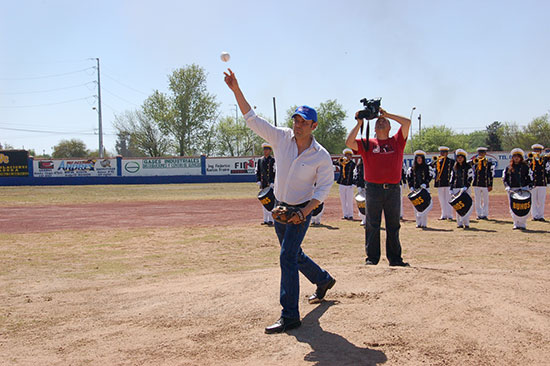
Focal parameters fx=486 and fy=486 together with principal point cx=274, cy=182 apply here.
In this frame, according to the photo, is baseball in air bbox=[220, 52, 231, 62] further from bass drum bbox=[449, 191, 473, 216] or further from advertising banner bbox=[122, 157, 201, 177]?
advertising banner bbox=[122, 157, 201, 177]

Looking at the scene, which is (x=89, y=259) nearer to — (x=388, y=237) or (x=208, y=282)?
(x=208, y=282)

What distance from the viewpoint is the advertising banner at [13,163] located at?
1801 inches

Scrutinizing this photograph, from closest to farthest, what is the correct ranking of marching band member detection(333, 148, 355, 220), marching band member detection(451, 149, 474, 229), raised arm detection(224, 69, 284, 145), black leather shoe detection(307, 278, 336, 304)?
raised arm detection(224, 69, 284, 145), black leather shoe detection(307, 278, 336, 304), marching band member detection(451, 149, 474, 229), marching band member detection(333, 148, 355, 220)

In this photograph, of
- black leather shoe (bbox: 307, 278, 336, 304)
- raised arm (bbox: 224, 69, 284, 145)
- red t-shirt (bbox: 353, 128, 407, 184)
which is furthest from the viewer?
red t-shirt (bbox: 353, 128, 407, 184)

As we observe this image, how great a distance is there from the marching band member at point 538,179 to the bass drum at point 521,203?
6.91 ft

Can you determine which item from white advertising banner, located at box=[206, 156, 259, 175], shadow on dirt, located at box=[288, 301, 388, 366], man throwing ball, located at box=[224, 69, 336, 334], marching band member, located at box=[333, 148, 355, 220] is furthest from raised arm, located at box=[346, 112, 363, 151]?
white advertising banner, located at box=[206, 156, 259, 175]

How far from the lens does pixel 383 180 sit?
6805 mm

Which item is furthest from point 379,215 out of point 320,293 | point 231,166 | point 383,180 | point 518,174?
point 231,166

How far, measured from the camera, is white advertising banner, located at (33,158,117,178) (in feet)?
153

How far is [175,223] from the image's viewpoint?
15461 mm

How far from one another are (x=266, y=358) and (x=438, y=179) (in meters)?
11.8

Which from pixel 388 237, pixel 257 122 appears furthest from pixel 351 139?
pixel 257 122

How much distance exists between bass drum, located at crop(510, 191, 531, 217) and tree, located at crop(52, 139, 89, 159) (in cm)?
8545

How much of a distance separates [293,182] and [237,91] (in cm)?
106
